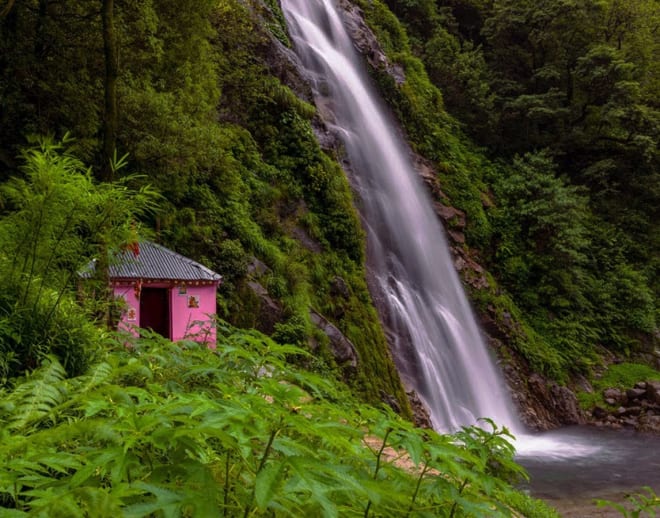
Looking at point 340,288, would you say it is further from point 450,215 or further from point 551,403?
point 551,403

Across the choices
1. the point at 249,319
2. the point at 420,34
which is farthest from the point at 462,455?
the point at 420,34

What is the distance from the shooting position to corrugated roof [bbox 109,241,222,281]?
817 centimetres

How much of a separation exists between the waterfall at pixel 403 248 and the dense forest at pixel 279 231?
43.5 inches

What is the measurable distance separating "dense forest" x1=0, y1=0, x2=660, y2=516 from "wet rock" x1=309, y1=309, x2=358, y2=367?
14 centimetres

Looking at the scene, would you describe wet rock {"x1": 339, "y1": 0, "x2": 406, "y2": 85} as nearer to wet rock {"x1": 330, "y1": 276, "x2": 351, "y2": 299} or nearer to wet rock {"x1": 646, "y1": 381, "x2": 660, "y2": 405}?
wet rock {"x1": 330, "y1": 276, "x2": 351, "y2": 299}

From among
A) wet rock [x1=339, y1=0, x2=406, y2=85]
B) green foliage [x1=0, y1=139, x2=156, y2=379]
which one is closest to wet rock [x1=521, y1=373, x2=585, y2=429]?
wet rock [x1=339, y1=0, x2=406, y2=85]

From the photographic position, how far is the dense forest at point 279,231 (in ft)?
4.65

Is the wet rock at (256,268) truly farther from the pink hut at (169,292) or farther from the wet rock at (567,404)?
the wet rock at (567,404)

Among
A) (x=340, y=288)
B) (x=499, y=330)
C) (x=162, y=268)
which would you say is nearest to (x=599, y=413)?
(x=499, y=330)

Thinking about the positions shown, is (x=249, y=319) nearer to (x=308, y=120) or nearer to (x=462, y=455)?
(x=308, y=120)

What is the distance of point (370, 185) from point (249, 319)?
25.9 ft

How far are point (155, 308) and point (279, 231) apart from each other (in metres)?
4.69

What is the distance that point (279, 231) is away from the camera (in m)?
12.9

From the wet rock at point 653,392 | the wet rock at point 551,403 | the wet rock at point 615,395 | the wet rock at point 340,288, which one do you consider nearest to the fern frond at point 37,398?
the wet rock at point 340,288
